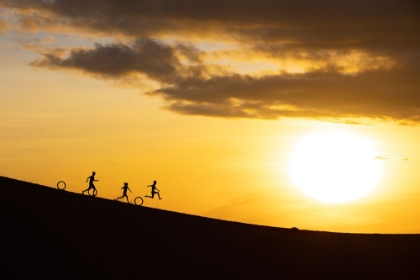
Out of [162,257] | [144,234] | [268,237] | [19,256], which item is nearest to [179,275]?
[162,257]

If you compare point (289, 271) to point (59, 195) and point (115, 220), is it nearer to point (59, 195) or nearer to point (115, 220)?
point (115, 220)

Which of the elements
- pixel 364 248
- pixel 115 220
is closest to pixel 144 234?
pixel 115 220

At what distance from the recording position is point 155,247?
1043 inches

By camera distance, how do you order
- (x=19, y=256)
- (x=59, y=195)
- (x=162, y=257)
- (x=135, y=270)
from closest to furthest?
(x=19, y=256) < (x=135, y=270) < (x=162, y=257) < (x=59, y=195)

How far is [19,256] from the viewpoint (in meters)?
22.4

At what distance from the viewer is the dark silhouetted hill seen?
917 inches

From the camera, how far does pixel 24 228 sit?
24359 millimetres

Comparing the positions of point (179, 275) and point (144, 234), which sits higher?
point (144, 234)

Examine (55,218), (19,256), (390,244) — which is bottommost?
(19,256)

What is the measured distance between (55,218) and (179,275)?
4894mm

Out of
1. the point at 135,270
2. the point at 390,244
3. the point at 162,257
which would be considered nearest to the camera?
the point at 135,270

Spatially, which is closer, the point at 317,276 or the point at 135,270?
the point at 135,270

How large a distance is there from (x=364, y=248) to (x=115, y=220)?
10197 mm

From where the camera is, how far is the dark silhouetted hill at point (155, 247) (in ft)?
76.4
